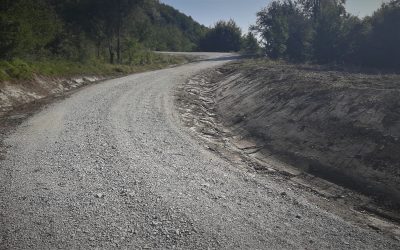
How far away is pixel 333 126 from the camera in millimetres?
10422

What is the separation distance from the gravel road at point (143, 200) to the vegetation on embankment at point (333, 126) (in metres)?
1.66

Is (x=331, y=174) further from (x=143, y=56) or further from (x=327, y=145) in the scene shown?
(x=143, y=56)

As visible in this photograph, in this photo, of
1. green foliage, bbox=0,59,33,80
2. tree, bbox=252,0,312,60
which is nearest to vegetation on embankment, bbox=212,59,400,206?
green foliage, bbox=0,59,33,80

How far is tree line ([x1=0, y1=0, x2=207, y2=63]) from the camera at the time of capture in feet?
61.3

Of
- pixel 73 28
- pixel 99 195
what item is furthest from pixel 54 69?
pixel 99 195

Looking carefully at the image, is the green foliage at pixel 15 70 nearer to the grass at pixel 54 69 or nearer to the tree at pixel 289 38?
the grass at pixel 54 69

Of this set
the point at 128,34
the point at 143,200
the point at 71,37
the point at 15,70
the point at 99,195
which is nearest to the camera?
the point at 143,200

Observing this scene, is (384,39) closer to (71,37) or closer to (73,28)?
(71,37)

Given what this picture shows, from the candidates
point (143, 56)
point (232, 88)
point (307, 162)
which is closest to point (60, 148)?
point (307, 162)

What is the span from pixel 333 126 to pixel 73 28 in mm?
25858

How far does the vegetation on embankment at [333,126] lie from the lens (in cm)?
825

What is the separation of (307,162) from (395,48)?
857 inches

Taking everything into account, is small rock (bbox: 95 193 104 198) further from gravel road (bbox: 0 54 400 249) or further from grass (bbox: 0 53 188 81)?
grass (bbox: 0 53 188 81)

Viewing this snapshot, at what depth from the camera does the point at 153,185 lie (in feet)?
25.4
